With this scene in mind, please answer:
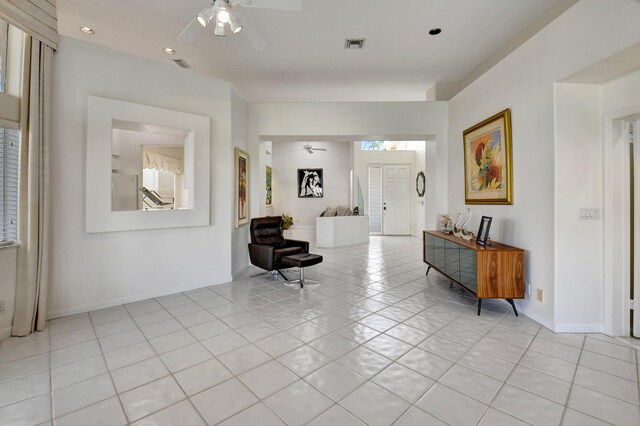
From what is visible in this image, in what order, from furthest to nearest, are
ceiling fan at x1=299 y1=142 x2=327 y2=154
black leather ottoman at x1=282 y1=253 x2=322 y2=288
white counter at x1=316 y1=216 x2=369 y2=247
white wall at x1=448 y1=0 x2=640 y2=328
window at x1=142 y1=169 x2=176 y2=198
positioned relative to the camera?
ceiling fan at x1=299 y1=142 x2=327 y2=154 → white counter at x1=316 y1=216 x2=369 y2=247 → window at x1=142 y1=169 x2=176 y2=198 → black leather ottoman at x1=282 y1=253 x2=322 y2=288 → white wall at x1=448 y1=0 x2=640 y2=328

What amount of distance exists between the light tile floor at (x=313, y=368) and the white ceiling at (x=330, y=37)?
346 cm

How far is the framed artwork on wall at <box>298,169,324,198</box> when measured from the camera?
10.3m

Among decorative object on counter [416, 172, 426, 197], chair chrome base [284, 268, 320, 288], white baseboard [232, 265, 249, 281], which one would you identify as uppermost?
decorative object on counter [416, 172, 426, 197]

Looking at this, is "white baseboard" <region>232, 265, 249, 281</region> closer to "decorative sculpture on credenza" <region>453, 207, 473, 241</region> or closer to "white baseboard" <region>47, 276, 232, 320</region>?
"white baseboard" <region>47, 276, 232, 320</region>

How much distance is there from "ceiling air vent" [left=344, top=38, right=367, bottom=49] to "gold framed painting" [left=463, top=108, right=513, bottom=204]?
6.64 ft

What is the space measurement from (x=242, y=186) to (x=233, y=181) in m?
0.40

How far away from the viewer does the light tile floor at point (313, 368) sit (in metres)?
1.64

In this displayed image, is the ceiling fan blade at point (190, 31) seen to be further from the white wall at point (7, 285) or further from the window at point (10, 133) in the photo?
the white wall at point (7, 285)

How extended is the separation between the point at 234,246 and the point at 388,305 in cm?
259

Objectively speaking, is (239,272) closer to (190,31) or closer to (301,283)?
(301,283)

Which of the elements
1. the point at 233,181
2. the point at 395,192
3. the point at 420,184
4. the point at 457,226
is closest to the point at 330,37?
the point at 233,181

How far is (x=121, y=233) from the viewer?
3.36m

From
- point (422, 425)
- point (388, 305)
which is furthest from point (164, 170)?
point (422, 425)

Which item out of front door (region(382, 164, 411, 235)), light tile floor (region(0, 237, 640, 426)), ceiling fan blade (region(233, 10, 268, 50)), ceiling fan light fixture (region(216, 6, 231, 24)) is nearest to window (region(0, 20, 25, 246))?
light tile floor (region(0, 237, 640, 426))
